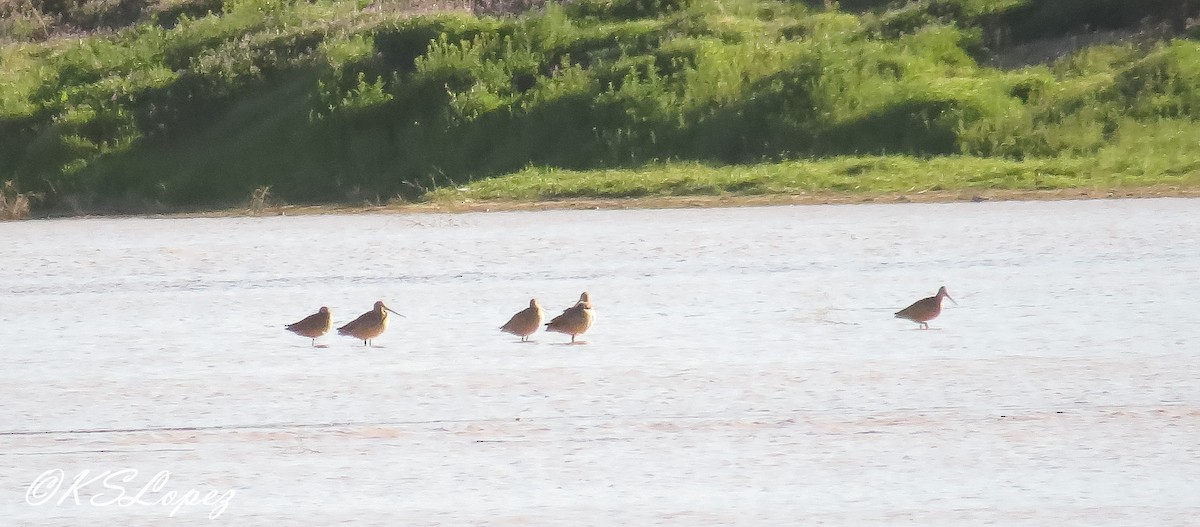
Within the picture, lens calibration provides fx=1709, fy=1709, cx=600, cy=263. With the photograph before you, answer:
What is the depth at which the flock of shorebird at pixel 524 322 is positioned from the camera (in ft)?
30.5

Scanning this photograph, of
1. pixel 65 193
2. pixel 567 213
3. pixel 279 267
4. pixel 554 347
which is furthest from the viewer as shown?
pixel 65 193

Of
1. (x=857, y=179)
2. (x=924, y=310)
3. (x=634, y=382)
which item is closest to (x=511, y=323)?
(x=634, y=382)

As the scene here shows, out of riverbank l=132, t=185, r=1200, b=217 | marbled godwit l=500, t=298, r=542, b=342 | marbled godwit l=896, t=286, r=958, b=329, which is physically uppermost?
marbled godwit l=500, t=298, r=542, b=342

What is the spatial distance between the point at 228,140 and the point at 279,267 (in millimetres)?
10193

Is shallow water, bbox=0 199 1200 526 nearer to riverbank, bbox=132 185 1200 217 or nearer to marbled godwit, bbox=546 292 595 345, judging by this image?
marbled godwit, bbox=546 292 595 345

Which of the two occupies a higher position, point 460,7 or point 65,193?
point 460,7

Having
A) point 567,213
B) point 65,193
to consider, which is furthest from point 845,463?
point 65,193

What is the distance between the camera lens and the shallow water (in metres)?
6.05

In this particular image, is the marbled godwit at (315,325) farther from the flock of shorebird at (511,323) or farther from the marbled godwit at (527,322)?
the marbled godwit at (527,322)

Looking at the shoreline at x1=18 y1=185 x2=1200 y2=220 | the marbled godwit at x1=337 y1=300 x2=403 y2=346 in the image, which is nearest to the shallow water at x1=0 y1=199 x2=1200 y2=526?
the marbled godwit at x1=337 y1=300 x2=403 y2=346

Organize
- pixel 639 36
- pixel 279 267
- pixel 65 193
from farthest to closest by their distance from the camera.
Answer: pixel 639 36, pixel 65 193, pixel 279 267

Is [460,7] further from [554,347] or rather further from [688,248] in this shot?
[554,347]

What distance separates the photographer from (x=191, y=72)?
24.4 meters

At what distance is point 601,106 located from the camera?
71.1 ft
